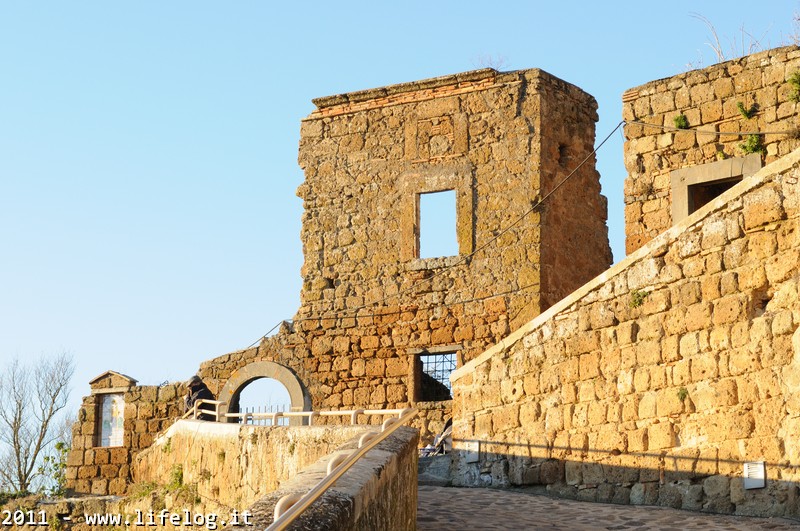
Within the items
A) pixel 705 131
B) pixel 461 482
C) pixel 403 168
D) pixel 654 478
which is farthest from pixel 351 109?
pixel 654 478

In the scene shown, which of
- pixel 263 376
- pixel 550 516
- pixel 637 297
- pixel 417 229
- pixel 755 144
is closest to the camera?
pixel 550 516

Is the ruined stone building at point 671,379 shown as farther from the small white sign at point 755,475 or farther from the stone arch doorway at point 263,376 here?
the stone arch doorway at point 263,376

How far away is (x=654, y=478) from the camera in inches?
430

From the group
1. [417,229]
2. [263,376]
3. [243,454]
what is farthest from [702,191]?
[263,376]

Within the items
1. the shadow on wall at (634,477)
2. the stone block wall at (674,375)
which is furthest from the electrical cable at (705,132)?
the shadow on wall at (634,477)

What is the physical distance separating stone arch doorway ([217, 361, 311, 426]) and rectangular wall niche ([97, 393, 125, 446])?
7.52 feet

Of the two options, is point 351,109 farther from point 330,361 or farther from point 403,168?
point 330,361

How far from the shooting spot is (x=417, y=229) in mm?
18438

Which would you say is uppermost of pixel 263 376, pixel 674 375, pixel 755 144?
pixel 755 144

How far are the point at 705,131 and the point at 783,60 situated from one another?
1.16m

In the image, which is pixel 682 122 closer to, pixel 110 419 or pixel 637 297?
pixel 637 297

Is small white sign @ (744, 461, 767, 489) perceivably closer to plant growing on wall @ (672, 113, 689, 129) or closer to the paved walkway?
the paved walkway

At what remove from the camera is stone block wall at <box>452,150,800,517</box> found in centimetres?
1010

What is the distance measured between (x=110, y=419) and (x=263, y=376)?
325cm
